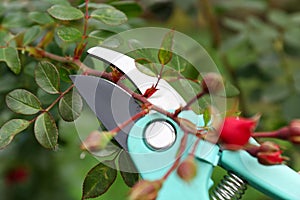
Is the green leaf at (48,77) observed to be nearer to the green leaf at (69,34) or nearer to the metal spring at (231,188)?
the green leaf at (69,34)

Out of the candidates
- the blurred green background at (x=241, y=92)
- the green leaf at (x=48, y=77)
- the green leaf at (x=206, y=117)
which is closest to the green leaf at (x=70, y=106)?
the green leaf at (x=48, y=77)

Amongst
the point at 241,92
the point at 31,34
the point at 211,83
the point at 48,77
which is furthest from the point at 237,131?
the point at 241,92

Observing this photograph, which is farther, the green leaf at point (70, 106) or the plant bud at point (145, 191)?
the green leaf at point (70, 106)

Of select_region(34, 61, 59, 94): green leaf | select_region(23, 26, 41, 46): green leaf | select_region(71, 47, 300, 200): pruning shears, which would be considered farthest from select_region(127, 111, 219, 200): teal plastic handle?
select_region(23, 26, 41, 46): green leaf

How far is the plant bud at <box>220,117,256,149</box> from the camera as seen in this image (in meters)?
0.57

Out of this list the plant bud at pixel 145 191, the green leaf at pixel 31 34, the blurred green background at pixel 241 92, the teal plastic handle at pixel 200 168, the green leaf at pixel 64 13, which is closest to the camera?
the plant bud at pixel 145 191

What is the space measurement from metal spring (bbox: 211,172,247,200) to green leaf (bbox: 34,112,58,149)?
192 millimetres

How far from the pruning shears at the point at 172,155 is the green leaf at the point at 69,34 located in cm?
11

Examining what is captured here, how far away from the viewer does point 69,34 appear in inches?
29.7

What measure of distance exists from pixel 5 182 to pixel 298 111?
725mm

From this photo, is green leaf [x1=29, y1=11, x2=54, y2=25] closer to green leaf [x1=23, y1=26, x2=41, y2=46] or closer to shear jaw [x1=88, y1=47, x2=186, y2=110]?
green leaf [x1=23, y1=26, x2=41, y2=46]

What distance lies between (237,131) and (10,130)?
0.27 meters

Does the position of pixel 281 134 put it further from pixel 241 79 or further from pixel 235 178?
pixel 241 79

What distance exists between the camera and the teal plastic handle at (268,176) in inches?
24.7
